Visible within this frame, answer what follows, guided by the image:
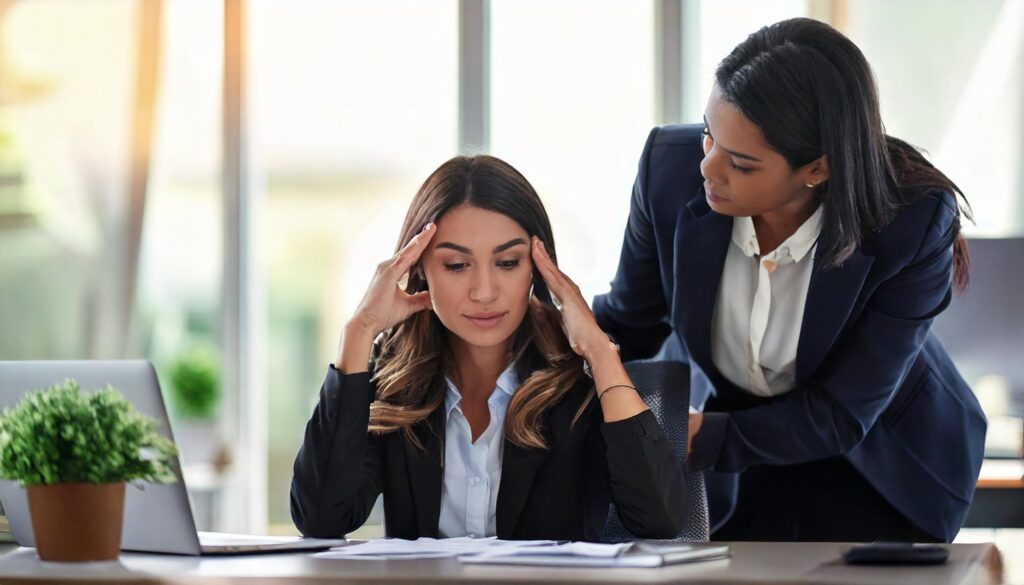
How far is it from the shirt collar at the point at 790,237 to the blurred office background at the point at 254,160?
2237 mm

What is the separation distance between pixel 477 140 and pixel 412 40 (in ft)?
1.59

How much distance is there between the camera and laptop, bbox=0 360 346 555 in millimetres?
1617

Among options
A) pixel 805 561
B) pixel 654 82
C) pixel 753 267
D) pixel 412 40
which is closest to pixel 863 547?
pixel 805 561

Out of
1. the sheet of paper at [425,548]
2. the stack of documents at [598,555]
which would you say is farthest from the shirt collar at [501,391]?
the stack of documents at [598,555]

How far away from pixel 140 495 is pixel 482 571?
0.47 metres

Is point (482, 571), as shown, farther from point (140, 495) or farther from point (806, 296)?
point (806, 296)

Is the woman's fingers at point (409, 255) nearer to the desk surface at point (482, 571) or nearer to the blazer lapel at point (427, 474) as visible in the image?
the blazer lapel at point (427, 474)

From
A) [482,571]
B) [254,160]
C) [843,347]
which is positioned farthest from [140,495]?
[254,160]

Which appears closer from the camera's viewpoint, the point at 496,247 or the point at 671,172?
the point at 496,247

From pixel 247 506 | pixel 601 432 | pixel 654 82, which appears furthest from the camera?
pixel 247 506

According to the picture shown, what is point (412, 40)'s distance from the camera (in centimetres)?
475

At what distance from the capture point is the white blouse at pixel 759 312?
7.41 ft

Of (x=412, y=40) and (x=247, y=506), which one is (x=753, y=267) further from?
(x=247, y=506)

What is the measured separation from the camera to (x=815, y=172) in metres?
2.10
